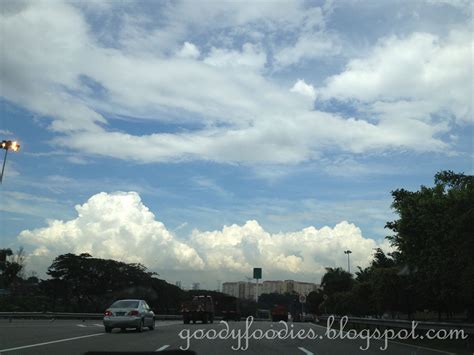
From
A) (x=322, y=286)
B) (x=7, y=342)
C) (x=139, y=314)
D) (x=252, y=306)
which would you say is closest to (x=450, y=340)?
(x=139, y=314)

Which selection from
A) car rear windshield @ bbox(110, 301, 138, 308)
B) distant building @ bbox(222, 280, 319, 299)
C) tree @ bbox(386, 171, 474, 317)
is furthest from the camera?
distant building @ bbox(222, 280, 319, 299)

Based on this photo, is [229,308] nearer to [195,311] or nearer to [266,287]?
[195,311]

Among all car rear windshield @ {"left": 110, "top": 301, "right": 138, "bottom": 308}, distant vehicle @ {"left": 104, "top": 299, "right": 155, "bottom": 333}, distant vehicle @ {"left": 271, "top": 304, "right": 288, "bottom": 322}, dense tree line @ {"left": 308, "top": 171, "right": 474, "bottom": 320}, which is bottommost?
distant vehicle @ {"left": 271, "top": 304, "right": 288, "bottom": 322}

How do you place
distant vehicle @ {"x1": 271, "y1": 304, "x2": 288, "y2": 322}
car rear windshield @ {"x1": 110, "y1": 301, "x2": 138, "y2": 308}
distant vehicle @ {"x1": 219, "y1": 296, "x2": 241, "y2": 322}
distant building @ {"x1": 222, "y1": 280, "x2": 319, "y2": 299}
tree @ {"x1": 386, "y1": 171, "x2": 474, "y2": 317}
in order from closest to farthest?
tree @ {"x1": 386, "y1": 171, "x2": 474, "y2": 317}
car rear windshield @ {"x1": 110, "y1": 301, "x2": 138, "y2": 308}
distant vehicle @ {"x1": 219, "y1": 296, "x2": 241, "y2": 322}
distant vehicle @ {"x1": 271, "y1": 304, "x2": 288, "y2": 322}
distant building @ {"x1": 222, "y1": 280, "x2": 319, "y2": 299}

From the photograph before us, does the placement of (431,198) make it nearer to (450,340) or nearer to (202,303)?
(450,340)

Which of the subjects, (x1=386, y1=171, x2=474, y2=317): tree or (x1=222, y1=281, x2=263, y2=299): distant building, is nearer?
(x1=386, y1=171, x2=474, y2=317): tree

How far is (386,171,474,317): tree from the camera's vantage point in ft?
59.0

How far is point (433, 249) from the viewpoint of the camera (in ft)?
69.6

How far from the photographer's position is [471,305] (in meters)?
27.5

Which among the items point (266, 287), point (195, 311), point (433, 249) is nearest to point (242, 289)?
point (266, 287)

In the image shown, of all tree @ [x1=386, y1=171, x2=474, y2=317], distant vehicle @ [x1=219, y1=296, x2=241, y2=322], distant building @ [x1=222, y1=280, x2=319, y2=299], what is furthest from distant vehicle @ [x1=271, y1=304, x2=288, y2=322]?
distant building @ [x1=222, y1=280, x2=319, y2=299]

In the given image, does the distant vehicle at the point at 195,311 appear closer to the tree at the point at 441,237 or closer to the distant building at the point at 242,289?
the tree at the point at 441,237

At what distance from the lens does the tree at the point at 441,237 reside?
17984mm

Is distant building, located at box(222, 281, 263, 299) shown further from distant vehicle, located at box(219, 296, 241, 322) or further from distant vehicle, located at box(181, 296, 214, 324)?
distant vehicle, located at box(181, 296, 214, 324)
